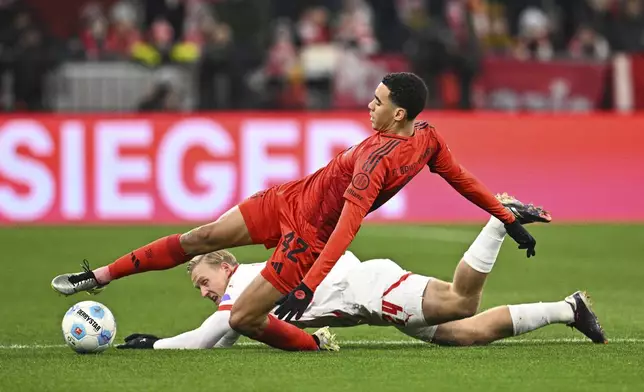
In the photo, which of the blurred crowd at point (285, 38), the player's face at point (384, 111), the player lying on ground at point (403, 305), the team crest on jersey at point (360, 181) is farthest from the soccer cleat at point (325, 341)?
the blurred crowd at point (285, 38)

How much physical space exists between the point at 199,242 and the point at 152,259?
363mm

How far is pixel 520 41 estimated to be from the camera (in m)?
22.4

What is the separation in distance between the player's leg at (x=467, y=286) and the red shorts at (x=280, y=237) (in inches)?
31.7

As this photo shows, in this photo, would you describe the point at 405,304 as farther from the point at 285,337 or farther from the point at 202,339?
the point at 202,339

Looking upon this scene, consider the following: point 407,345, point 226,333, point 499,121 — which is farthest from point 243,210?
point 499,121

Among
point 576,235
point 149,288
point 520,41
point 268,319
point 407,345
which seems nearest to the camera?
point 268,319

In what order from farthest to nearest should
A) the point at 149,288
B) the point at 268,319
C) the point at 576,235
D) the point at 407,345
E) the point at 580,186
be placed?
the point at 580,186 → the point at 576,235 → the point at 149,288 → the point at 407,345 → the point at 268,319

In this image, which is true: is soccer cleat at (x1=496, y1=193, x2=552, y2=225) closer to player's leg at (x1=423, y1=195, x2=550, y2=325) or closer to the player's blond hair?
player's leg at (x1=423, y1=195, x2=550, y2=325)

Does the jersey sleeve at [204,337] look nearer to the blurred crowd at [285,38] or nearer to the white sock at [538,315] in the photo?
the white sock at [538,315]

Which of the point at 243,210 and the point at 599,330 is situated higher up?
the point at 243,210

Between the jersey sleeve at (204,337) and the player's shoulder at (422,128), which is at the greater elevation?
the player's shoulder at (422,128)

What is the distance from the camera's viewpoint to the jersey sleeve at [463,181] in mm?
8680

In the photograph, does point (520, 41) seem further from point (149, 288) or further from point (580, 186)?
point (149, 288)

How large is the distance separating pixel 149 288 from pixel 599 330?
5504 mm
